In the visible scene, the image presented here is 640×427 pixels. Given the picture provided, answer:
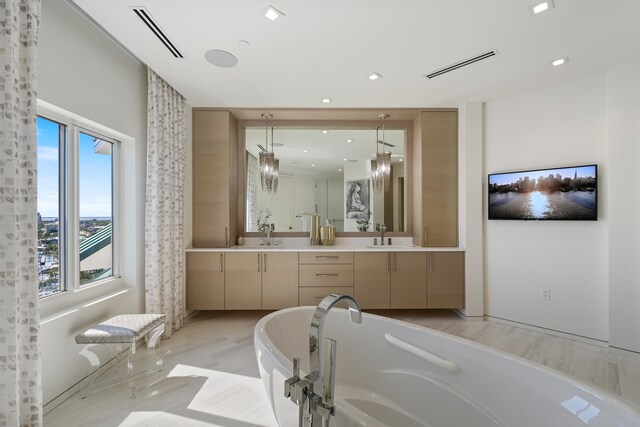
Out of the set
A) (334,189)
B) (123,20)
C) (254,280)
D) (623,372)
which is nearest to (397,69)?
(334,189)

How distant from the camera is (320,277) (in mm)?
3385

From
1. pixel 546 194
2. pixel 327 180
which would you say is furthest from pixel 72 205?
pixel 546 194

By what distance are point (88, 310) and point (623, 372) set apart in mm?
4158

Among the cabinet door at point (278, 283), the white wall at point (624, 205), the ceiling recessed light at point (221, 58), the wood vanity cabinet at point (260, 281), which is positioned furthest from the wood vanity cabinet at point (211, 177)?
the white wall at point (624, 205)

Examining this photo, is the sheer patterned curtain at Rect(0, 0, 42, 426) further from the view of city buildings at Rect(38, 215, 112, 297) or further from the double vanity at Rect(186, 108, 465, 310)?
the double vanity at Rect(186, 108, 465, 310)

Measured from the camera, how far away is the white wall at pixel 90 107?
1812 millimetres

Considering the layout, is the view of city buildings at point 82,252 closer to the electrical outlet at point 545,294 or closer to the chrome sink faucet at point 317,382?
the chrome sink faucet at point 317,382

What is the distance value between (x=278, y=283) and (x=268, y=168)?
150 centimetres

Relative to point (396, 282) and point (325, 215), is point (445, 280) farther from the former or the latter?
point (325, 215)

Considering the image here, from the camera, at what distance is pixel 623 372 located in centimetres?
228

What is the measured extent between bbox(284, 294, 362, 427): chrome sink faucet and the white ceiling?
6.08 ft

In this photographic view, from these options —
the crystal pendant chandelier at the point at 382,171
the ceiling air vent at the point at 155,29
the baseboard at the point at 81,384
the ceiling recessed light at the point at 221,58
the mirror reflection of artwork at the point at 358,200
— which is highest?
the ceiling air vent at the point at 155,29

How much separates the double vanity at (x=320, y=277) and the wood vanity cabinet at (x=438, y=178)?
28cm

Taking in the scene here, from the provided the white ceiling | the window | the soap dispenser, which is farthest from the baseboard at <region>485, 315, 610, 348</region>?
the window
